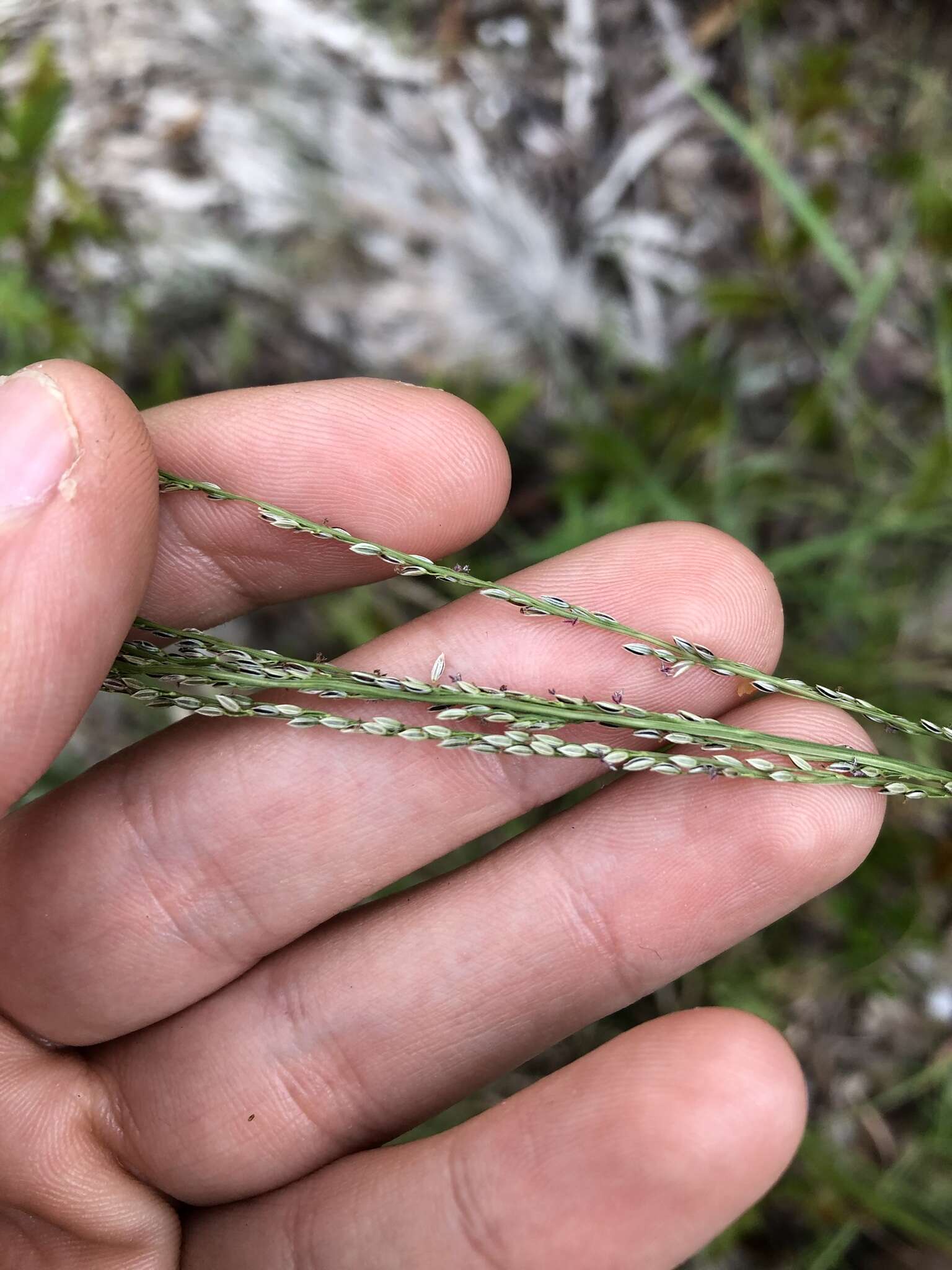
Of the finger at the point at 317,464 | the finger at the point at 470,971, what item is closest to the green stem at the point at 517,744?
the finger at the point at 470,971

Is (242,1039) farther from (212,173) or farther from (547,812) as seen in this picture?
(212,173)

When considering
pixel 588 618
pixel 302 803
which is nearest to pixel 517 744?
pixel 588 618

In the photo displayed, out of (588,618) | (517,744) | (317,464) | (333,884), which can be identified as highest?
(317,464)

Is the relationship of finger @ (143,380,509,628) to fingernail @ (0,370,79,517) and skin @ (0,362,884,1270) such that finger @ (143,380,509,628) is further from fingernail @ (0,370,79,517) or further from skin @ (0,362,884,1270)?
fingernail @ (0,370,79,517)

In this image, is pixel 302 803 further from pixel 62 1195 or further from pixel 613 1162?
pixel 62 1195

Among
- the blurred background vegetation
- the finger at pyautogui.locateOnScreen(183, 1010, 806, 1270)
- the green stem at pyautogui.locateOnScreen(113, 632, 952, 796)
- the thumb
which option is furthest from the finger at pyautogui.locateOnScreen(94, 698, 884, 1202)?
the thumb

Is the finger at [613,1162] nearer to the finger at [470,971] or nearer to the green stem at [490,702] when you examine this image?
the finger at [470,971]
